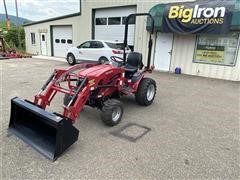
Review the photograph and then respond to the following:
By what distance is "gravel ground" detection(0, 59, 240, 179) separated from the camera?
94.7 inches

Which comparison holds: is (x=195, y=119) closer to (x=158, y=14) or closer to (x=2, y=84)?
(x=2, y=84)

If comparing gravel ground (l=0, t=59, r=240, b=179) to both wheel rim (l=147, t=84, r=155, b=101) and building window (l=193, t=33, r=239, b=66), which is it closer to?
wheel rim (l=147, t=84, r=155, b=101)

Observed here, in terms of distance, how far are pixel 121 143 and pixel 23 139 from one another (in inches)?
58.3

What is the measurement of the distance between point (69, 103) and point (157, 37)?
8.18 m

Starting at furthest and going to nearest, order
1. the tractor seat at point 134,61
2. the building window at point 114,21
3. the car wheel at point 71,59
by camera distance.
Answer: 1. the building window at point 114,21
2. the car wheel at point 71,59
3. the tractor seat at point 134,61

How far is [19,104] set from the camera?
302cm

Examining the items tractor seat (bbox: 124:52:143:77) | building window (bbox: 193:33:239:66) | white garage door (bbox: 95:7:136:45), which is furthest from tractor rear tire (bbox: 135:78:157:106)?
white garage door (bbox: 95:7:136:45)

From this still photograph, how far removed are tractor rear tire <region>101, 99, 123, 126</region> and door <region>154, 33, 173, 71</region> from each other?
23.3ft

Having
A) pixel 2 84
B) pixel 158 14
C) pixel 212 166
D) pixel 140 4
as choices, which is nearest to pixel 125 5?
pixel 140 4

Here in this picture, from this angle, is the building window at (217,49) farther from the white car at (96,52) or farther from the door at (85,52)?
the door at (85,52)

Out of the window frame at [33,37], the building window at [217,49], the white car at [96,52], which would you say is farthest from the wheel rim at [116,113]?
the window frame at [33,37]

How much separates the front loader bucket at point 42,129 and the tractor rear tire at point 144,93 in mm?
2186

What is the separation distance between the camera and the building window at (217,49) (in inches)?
327

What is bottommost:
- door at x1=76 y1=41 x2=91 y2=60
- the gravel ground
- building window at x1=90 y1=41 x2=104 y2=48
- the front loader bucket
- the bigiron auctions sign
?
the gravel ground
